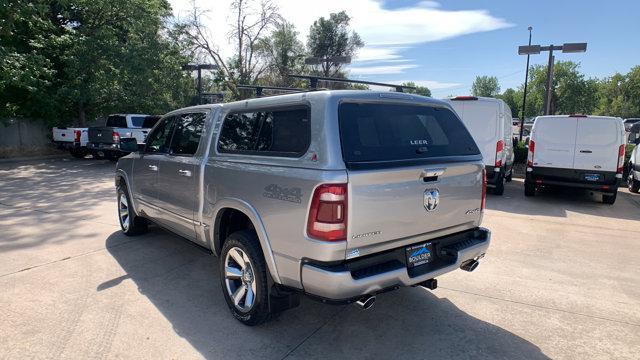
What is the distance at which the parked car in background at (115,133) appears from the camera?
15476 millimetres

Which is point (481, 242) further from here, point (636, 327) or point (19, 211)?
point (19, 211)

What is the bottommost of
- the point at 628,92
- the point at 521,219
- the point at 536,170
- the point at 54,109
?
the point at 521,219

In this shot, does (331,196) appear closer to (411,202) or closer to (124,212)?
(411,202)

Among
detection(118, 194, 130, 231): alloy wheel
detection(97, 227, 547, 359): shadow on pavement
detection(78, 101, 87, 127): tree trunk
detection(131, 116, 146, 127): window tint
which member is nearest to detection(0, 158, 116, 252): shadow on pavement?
detection(118, 194, 130, 231): alloy wheel

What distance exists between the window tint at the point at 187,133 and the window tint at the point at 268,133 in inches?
19.4

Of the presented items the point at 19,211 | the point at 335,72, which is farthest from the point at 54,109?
the point at 335,72

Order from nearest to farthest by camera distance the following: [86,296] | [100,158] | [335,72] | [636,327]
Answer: [636,327], [86,296], [100,158], [335,72]

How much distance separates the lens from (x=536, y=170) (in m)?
9.91

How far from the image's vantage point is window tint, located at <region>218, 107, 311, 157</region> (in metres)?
3.13

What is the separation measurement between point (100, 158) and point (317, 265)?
18087 millimetres

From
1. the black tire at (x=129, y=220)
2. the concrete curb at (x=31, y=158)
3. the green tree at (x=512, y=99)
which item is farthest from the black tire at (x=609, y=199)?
the green tree at (x=512, y=99)

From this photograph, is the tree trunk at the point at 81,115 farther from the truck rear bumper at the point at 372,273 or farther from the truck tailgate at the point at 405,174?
the truck rear bumper at the point at 372,273

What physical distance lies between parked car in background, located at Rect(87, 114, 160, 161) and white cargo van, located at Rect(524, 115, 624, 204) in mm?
12747

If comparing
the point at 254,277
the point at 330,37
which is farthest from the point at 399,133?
the point at 330,37
